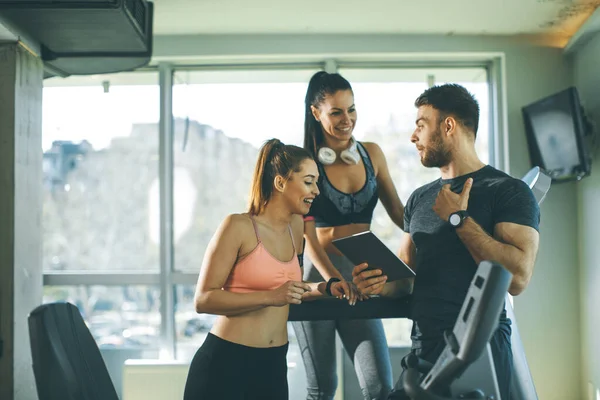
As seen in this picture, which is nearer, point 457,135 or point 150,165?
point 457,135

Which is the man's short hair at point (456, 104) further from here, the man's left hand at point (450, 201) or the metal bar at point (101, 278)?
the metal bar at point (101, 278)

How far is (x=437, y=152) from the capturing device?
7.14ft

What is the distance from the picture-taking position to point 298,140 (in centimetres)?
442

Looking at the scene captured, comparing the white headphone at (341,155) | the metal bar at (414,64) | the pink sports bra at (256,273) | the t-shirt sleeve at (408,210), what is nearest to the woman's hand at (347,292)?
the pink sports bra at (256,273)

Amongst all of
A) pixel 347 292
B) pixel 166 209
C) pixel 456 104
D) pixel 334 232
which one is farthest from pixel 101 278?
pixel 456 104

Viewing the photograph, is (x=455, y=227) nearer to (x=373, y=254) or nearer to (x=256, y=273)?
(x=373, y=254)

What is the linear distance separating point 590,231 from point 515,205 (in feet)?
7.72

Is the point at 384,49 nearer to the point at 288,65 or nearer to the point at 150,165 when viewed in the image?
the point at 288,65

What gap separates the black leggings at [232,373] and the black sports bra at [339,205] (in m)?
0.69

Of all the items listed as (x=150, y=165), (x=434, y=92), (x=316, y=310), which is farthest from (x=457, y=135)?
(x=150, y=165)

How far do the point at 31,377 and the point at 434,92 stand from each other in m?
2.66

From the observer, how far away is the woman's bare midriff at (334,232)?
2635mm

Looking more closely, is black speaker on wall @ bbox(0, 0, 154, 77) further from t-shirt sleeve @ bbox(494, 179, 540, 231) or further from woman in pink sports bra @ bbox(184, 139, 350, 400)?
t-shirt sleeve @ bbox(494, 179, 540, 231)

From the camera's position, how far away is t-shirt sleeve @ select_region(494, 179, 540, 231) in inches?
76.1
